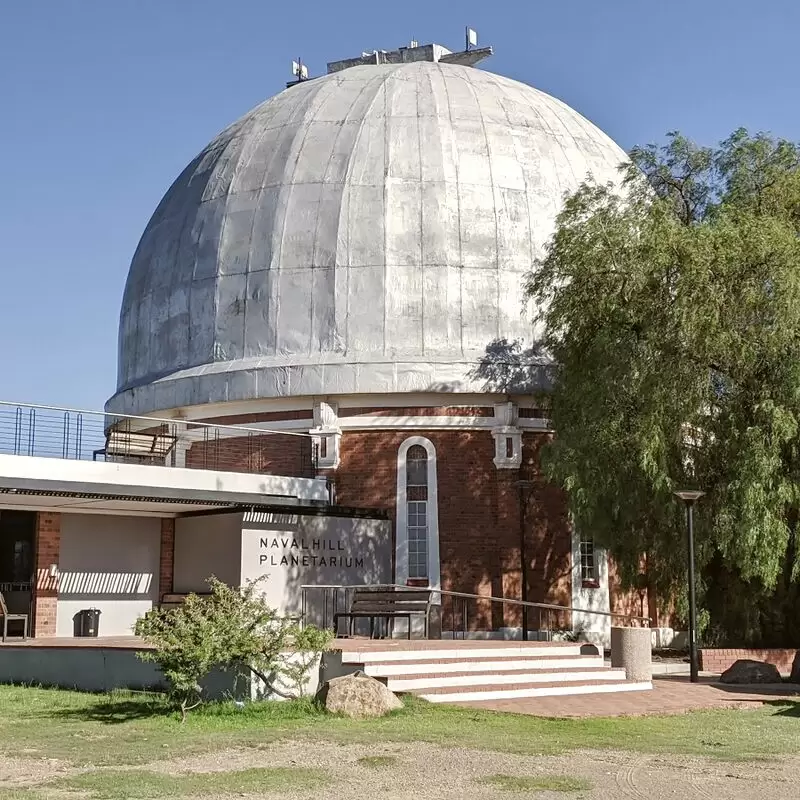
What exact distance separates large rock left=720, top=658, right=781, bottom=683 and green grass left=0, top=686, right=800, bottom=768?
4.35m

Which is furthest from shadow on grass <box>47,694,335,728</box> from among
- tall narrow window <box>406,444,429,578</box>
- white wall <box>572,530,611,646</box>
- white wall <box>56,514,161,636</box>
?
white wall <box>572,530,611,646</box>

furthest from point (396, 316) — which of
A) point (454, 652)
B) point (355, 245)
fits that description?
point (454, 652)

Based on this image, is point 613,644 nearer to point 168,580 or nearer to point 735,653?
point 735,653

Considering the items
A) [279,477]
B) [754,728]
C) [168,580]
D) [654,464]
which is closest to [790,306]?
[654,464]

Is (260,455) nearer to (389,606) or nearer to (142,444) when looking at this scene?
(142,444)

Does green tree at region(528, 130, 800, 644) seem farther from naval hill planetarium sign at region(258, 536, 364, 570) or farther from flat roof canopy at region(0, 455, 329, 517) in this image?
flat roof canopy at region(0, 455, 329, 517)

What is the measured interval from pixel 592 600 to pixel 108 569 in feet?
35.4

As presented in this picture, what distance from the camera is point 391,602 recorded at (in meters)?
21.9

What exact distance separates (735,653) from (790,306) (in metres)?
6.38

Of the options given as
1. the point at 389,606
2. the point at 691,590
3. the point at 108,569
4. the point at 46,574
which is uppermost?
the point at 108,569

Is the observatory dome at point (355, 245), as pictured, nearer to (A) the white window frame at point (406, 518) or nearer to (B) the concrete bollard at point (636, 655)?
(A) the white window frame at point (406, 518)

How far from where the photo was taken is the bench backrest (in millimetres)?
21203

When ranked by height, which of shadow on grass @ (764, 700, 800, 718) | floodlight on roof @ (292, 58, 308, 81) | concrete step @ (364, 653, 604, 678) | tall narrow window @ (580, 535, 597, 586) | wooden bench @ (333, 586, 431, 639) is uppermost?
floodlight on roof @ (292, 58, 308, 81)

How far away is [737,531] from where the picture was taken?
21109 mm
